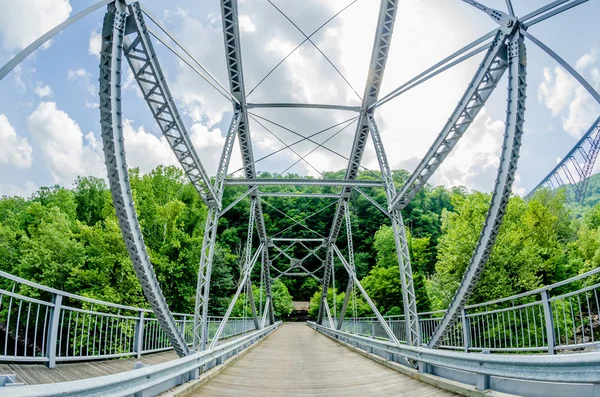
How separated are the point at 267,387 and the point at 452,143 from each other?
5828mm

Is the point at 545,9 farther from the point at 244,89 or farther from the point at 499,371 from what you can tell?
the point at 244,89

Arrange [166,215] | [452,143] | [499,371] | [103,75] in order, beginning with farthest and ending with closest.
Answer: [166,215] → [452,143] → [103,75] → [499,371]

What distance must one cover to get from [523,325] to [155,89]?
62.9 ft

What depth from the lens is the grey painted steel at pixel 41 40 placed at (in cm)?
386

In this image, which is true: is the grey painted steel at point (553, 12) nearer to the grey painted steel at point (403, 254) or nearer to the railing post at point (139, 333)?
the grey painted steel at point (403, 254)

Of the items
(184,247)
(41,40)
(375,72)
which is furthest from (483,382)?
(184,247)

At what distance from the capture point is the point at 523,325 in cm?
1866

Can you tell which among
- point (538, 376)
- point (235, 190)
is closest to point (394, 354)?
point (538, 376)

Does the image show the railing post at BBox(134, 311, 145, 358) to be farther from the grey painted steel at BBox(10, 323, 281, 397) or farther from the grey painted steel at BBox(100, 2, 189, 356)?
the grey painted steel at BBox(100, 2, 189, 356)

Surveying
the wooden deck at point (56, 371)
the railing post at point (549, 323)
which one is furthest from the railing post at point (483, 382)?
the wooden deck at point (56, 371)

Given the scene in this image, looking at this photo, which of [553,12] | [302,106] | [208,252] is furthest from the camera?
[302,106]

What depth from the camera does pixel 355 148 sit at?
49.8 feet

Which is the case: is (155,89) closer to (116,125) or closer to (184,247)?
(116,125)

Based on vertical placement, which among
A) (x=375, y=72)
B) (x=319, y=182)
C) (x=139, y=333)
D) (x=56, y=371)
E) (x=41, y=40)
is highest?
(x=375, y=72)
